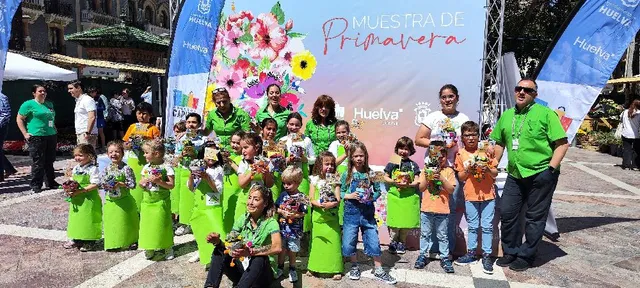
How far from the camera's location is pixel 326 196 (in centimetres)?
403

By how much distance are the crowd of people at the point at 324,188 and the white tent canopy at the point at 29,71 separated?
8084 millimetres

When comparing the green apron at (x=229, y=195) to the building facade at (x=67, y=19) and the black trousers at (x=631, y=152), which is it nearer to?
the black trousers at (x=631, y=152)

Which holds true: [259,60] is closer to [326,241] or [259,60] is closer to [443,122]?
[443,122]

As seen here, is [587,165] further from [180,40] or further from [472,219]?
[180,40]

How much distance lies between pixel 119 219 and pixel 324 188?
215 cm

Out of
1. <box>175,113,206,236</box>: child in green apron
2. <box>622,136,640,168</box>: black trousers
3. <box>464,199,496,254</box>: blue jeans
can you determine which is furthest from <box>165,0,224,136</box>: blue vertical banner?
<box>622,136,640,168</box>: black trousers

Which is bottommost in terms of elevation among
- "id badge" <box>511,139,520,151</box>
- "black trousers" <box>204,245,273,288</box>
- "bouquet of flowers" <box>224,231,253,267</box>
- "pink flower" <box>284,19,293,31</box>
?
"black trousers" <box>204,245,273,288</box>

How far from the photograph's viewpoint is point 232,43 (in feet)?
21.1

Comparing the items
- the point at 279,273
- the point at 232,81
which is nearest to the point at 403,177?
the point at 279,273

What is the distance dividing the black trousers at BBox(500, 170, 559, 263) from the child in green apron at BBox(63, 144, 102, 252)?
3.98 meters

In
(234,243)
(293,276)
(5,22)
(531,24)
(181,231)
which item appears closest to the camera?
(234,243)

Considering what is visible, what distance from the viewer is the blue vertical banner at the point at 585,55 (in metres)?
4.94

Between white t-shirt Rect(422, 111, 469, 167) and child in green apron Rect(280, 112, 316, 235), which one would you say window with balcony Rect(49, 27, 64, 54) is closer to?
child in green apron Rect(280, 112, 316, 235)

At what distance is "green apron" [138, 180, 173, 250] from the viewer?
177 inches
